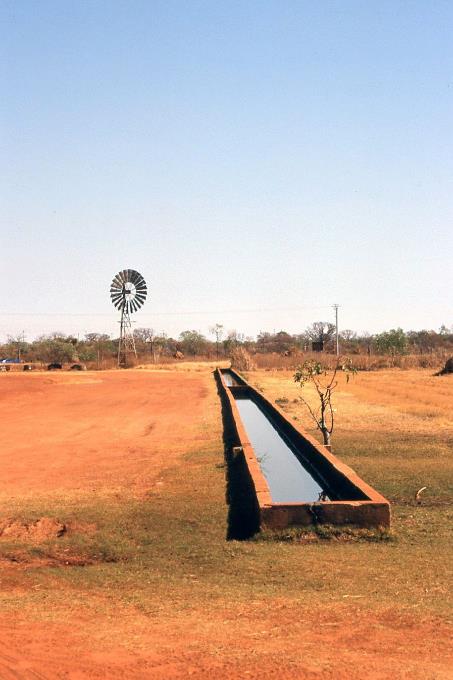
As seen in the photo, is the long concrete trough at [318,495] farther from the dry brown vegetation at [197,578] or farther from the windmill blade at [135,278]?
the windmill blade at [135,278]

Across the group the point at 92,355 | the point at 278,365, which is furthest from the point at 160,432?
the point at 92,355

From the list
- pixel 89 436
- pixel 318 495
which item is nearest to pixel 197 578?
pixel 318 495

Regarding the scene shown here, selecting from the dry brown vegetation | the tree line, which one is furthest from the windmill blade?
the dry brown vegetation

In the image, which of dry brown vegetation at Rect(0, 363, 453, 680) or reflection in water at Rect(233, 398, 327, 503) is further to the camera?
reflection in water at Rect(233, 398, 327, 503)

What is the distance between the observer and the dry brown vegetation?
181 inches

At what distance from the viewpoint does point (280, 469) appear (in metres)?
14.1

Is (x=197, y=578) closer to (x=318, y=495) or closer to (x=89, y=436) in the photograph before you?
(x=318, y=495)

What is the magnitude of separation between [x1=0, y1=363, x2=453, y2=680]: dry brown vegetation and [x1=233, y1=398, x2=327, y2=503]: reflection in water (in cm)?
78

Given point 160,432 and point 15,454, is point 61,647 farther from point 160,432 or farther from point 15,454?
point 160,432

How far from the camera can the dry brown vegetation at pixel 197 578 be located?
4590 mm

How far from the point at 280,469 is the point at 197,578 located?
24.7 feet

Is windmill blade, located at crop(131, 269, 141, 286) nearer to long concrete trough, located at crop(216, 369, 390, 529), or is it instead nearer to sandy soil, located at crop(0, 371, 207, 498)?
sandy soil, located at crop(0, 371, 207, 498)

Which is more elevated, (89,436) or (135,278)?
(135,278)

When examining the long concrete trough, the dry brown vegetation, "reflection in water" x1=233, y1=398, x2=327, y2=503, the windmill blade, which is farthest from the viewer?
the windmill blade
